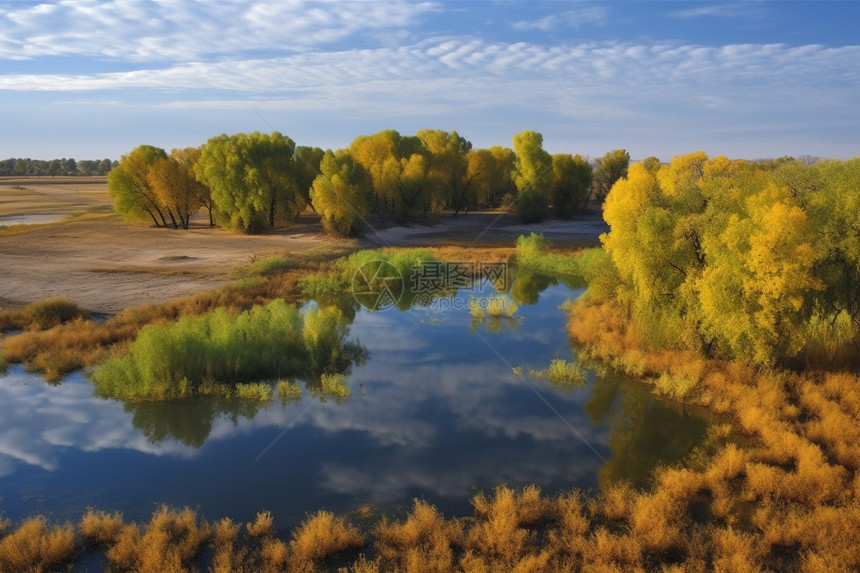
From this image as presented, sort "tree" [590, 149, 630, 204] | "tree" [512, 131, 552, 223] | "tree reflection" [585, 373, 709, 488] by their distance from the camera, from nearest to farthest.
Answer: "tree reflection" [585, 373, 709, 488]
"tree" [512, 131, 552, 223]
"tree" [590, 149, 630, 204]

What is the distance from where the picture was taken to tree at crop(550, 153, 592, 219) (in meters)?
68.9

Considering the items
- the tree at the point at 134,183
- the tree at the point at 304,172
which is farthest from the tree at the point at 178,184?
the tree at the point at 304,172

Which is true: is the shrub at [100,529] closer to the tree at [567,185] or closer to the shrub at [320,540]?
the shrub at [320,540]

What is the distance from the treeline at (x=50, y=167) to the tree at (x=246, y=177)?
118730 mm

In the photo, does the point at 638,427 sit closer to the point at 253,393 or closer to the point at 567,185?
the point at 253,393

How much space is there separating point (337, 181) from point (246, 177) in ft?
27.6

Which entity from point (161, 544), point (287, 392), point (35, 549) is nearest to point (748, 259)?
point (287, 392)

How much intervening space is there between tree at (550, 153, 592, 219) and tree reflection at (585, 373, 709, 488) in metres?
53.5

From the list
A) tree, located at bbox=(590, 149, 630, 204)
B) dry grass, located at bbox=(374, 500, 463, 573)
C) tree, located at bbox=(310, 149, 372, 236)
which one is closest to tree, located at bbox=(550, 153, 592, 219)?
tree, located at bbox=(590, 149, 630, 204)

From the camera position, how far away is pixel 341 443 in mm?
14156

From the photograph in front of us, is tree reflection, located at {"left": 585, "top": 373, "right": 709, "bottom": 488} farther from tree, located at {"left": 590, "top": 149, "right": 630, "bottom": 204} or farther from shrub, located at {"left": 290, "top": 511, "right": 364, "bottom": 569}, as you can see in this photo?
tree, located at {"left": 590, "top": 149, "right": 630, "bottom": 204}

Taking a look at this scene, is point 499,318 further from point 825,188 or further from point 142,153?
point 142,153

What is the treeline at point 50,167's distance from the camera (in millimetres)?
147500

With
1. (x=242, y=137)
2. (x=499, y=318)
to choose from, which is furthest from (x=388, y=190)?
(x=499, y=318)
